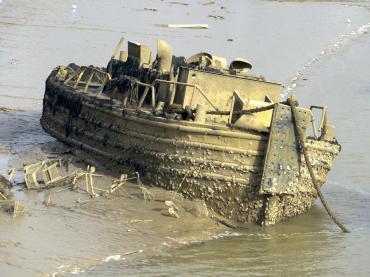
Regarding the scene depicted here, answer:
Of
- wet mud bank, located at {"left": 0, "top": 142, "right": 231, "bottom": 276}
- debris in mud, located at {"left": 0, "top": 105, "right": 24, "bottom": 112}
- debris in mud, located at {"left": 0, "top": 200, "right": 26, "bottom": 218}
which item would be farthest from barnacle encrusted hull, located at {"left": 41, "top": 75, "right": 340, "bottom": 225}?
debris in mud, located at {"left": 0, "top": 105, "right": 24, "bottom": 112}

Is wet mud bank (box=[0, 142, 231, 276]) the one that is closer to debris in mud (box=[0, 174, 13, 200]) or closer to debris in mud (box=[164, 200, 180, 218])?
debris in mud (box=[164, 200, 180, 218])

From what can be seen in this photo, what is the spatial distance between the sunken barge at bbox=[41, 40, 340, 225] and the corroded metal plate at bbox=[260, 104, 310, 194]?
15 mm

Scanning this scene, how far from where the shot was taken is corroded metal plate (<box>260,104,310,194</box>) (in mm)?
12469

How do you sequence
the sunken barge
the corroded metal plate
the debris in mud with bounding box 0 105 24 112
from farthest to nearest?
the debris in mud with bounding box 0 105 24 112
the sunken barge
the corroded metal plate

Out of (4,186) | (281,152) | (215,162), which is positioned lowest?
(4,186)

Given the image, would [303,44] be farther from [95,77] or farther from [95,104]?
[95,104]

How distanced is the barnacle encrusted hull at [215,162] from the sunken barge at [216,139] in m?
0.01

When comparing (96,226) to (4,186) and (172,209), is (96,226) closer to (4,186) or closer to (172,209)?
(172,209)

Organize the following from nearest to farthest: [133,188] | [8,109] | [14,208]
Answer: [14,208], [133,188], [8,109]

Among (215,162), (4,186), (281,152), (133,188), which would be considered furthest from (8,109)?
(281,152)

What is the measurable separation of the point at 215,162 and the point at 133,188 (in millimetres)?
1594

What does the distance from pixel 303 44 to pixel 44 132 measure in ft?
60.8

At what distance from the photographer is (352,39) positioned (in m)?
37.4

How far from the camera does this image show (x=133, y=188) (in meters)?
13.6
